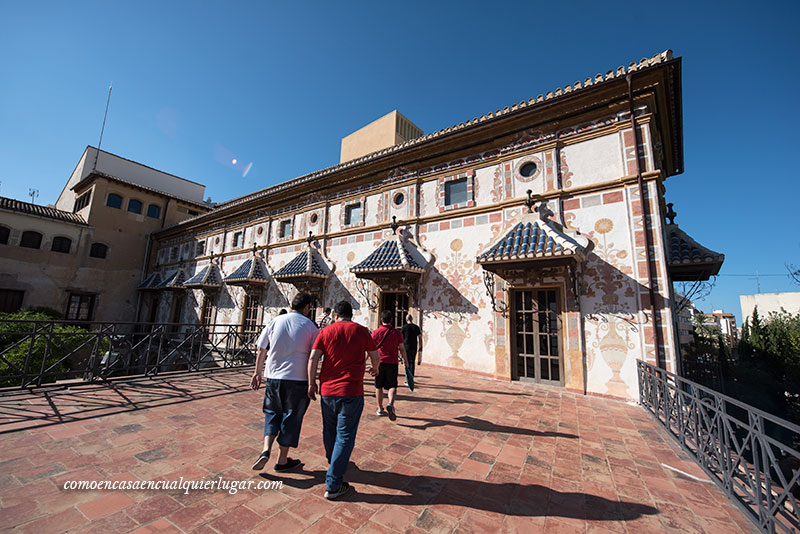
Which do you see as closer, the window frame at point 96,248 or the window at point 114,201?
the window frame at point 96,248

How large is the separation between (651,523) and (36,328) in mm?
9515

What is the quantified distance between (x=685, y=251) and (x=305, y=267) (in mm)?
11354

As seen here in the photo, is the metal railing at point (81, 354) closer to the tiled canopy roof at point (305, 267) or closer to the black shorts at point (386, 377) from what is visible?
the tiled canopy roof at point (305, 267)

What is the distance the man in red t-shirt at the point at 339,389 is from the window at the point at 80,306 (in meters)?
24.2

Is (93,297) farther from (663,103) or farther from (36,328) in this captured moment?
(663,103)

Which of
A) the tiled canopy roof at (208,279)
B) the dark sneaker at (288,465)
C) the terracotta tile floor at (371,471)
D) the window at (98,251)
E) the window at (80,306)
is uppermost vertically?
the window at (98,251)

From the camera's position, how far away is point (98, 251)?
64.7ft

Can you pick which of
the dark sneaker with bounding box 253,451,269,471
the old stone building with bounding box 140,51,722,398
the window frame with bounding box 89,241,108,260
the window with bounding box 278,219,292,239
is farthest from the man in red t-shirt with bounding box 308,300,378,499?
the window frame with bounding box 89,241,108,260

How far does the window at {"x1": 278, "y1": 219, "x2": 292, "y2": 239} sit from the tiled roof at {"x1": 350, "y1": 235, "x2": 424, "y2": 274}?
588 centimetres

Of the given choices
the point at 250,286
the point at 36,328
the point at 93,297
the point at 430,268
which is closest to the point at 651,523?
the point at 430,268

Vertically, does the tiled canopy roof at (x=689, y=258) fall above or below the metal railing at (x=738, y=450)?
above

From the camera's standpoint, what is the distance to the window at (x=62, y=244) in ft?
60.3

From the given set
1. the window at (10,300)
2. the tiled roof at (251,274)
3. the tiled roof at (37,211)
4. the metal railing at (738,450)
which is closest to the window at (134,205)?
the tiled roof at (37,211)

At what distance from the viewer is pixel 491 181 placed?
902cm
